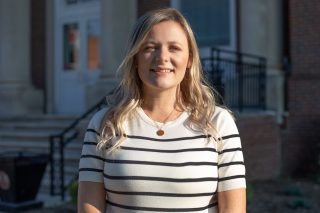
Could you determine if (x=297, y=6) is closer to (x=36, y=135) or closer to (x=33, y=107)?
(x=36, y=135)

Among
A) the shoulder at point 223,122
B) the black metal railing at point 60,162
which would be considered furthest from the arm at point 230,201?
the black metal railing at point 60,162

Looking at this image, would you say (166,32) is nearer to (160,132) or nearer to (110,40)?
(160,132)

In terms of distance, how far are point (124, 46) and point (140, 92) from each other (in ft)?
20.5

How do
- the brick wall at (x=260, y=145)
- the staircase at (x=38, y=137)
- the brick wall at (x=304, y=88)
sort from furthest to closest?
the brick wall at (x=304, y=88)
the staircase at (x=38, y=137)
the brick wall at (x=260, y=145)

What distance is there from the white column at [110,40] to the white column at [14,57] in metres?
2.25

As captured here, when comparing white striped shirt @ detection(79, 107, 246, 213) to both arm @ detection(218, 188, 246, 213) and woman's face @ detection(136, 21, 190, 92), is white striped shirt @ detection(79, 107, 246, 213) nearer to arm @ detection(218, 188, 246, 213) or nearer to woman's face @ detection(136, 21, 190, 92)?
arm @ detection(218, 188, 246, 213)

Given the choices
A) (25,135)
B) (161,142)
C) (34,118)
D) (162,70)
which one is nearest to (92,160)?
(161,142)

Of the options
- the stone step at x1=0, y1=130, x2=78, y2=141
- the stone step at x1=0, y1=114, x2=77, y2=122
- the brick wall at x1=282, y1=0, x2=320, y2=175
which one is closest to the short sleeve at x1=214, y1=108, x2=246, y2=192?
the brick wall at x1=282, y1=0, x2=320, y2=175

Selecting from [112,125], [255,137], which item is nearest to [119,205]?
[112,125]

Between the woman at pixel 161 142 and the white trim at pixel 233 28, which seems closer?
the woman at pixel 161 142

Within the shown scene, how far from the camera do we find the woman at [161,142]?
6.11 feet

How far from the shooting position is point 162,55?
195cm

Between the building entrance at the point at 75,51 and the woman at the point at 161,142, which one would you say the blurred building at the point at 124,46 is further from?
the woman at the point at 161,142

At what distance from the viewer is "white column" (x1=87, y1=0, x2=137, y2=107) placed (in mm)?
11055
